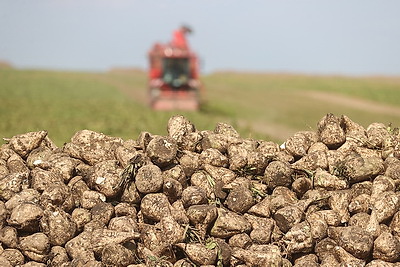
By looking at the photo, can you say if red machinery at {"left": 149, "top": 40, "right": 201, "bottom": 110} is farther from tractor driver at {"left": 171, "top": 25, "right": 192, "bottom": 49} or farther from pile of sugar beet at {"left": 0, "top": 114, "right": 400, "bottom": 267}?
pile of sugar beet at {"left": 0, "top": 114, "right": 400, "bottom": 267}

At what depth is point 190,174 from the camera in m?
5.84

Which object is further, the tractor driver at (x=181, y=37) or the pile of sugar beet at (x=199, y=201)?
the tractor driver at (x=181, y=37)

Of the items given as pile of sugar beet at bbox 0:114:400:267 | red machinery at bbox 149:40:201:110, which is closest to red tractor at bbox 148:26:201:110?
red machinery at bbox 149:40:201:110

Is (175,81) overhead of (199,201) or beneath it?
beneath

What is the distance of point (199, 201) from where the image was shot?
17.8ft

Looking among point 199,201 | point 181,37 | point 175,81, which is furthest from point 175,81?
point 199,201

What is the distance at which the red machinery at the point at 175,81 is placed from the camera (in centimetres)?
2505

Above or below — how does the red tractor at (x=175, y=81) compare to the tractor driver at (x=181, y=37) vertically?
below

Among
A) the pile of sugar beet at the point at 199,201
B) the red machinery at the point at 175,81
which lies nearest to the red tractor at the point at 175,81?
→ the red machinery at the point at 175,81

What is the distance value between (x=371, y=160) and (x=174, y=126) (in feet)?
7.80

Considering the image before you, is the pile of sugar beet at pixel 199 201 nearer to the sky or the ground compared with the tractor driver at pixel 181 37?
nearer to the ground

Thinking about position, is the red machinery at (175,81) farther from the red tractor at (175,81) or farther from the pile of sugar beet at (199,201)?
the pile of sugar beet at (199,201)

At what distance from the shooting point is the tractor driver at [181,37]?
89.1 feet

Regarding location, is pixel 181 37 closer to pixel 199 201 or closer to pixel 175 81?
pixel 175 81
